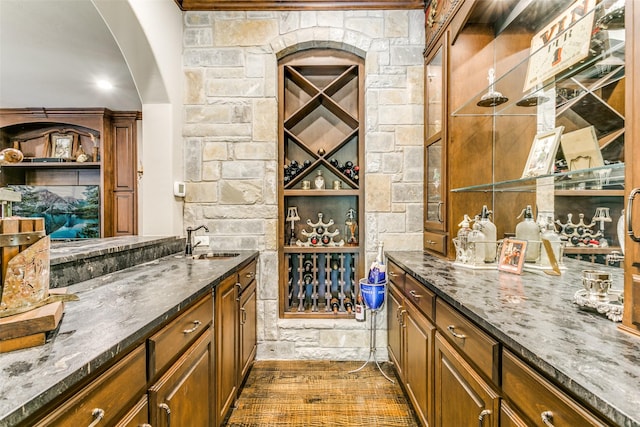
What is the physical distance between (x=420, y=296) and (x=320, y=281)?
1293 millimetres

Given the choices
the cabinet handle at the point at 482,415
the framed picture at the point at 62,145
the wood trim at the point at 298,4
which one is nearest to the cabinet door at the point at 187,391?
the cabinet handle at the point at 482,415

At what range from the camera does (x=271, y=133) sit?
2.62m

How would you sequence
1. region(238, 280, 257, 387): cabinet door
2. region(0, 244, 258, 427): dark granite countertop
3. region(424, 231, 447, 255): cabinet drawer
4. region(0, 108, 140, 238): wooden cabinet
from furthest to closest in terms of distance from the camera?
1. region(0, 108, 140, 238): wooden cabinet
2. region(424, 231, 447, 255): cabinet drawer
3. region(238, 280, 257, 387): cabinet door
4. region(0, 244, 258, 427): dark granite countertop

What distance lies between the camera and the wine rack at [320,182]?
2725 millimetres

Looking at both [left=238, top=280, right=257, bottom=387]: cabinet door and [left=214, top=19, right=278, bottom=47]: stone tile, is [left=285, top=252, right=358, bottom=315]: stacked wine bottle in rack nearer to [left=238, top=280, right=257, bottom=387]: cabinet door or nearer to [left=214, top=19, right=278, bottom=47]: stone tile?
[left=238, top=280, right=257, bottom=387]: cabinet door

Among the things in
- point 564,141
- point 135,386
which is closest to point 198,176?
point 135,386

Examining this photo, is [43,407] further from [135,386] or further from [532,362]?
[532,362]

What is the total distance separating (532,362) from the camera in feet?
2.60

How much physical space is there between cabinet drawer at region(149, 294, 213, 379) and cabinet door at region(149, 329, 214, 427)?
4 centimetres

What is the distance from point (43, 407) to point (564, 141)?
2184 millimetres

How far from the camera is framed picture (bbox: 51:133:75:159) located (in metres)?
5.12

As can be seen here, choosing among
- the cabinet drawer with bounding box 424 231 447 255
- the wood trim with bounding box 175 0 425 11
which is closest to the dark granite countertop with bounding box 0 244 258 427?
the cabinet drawer with bounding box 424 231 447 255

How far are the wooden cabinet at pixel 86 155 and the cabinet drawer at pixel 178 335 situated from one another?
14.1 feet

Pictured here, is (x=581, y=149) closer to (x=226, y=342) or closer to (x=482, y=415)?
(x=482, y=415)
